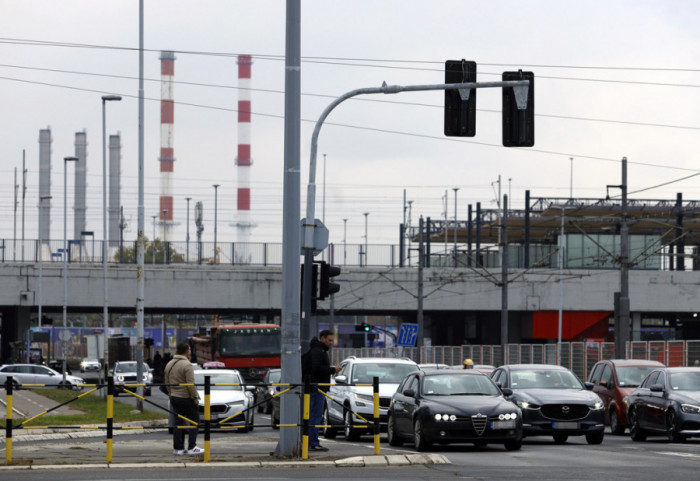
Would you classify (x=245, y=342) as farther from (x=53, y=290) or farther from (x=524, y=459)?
(x=524, y=459)

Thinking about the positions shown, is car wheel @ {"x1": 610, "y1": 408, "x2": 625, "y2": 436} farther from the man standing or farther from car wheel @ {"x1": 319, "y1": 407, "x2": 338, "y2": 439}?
the man standing

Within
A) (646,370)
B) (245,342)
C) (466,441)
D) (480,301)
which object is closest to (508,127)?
(466,441)

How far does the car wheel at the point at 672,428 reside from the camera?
2350cm

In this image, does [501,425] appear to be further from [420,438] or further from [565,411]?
[565,411]

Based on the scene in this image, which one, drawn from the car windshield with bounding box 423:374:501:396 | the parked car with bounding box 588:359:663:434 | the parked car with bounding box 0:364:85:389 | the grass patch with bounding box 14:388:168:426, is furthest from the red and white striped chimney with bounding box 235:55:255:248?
the car windshield with bounding box 423:374:501:396

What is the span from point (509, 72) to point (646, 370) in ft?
34.8

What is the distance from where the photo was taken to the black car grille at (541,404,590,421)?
23.5m

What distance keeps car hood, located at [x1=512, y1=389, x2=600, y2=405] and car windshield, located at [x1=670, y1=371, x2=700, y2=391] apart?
1.63 metres

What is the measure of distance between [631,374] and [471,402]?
8.84 metres

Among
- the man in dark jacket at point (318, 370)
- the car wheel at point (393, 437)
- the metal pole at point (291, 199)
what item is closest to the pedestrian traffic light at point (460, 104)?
the metal pole at point (291, 199)

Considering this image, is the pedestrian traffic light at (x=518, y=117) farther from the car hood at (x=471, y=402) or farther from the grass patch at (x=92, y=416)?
the grass patch at (x=92, y=416)

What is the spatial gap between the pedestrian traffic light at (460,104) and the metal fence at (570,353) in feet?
59.8

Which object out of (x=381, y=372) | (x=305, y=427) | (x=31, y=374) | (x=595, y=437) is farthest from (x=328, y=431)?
(x=31, y=374)

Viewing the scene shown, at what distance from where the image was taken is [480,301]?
7019cm
